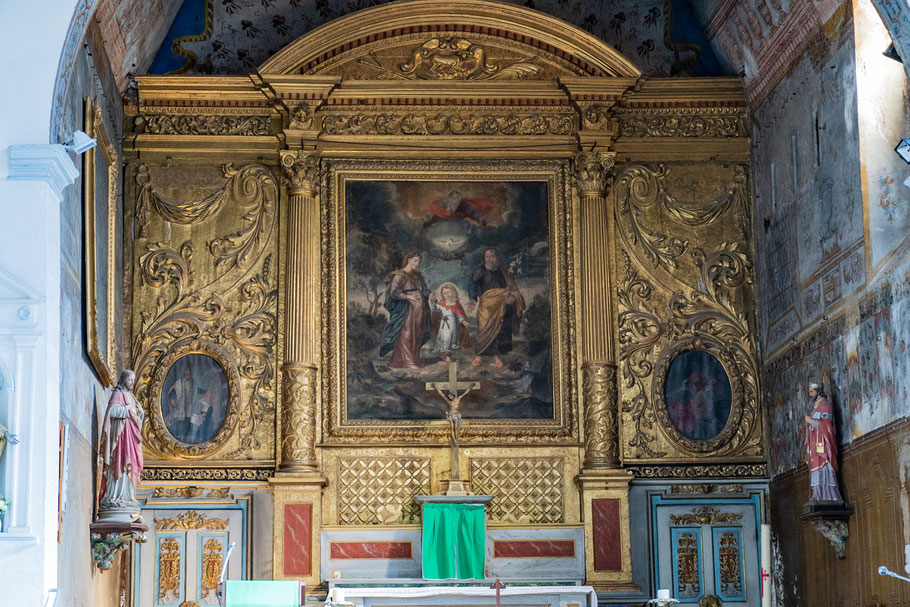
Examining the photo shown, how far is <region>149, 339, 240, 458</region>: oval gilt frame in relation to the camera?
17.1 meters

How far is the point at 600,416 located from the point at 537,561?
5.82ft

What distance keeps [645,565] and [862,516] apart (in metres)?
3.55

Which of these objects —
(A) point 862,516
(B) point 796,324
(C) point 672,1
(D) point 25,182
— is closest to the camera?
(D) point 25,182

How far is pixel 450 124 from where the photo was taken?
1805 centimetres

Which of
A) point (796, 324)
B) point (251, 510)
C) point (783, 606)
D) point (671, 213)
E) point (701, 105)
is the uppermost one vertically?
point (701, 105)

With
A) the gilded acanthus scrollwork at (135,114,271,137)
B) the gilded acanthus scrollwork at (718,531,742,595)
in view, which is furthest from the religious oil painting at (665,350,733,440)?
the gilded acanthus scrollwork at (135,114,271,137)

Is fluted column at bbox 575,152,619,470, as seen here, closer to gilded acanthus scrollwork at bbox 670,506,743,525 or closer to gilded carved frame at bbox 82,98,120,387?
gilded acanthus scrollwork at bbox 670,506,743,525

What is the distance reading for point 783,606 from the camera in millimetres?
16766

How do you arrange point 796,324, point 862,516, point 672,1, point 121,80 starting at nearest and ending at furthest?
point 862,516
point 796,324
point 121,80
point 672,1

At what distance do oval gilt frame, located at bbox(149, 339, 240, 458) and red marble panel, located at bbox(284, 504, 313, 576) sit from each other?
1.17 m

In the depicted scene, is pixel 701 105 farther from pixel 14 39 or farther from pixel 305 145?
pixel 14 39

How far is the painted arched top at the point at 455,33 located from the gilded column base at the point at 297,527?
474 centimetres

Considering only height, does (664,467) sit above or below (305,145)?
below

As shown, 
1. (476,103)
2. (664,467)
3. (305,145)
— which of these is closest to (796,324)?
(664,467)
